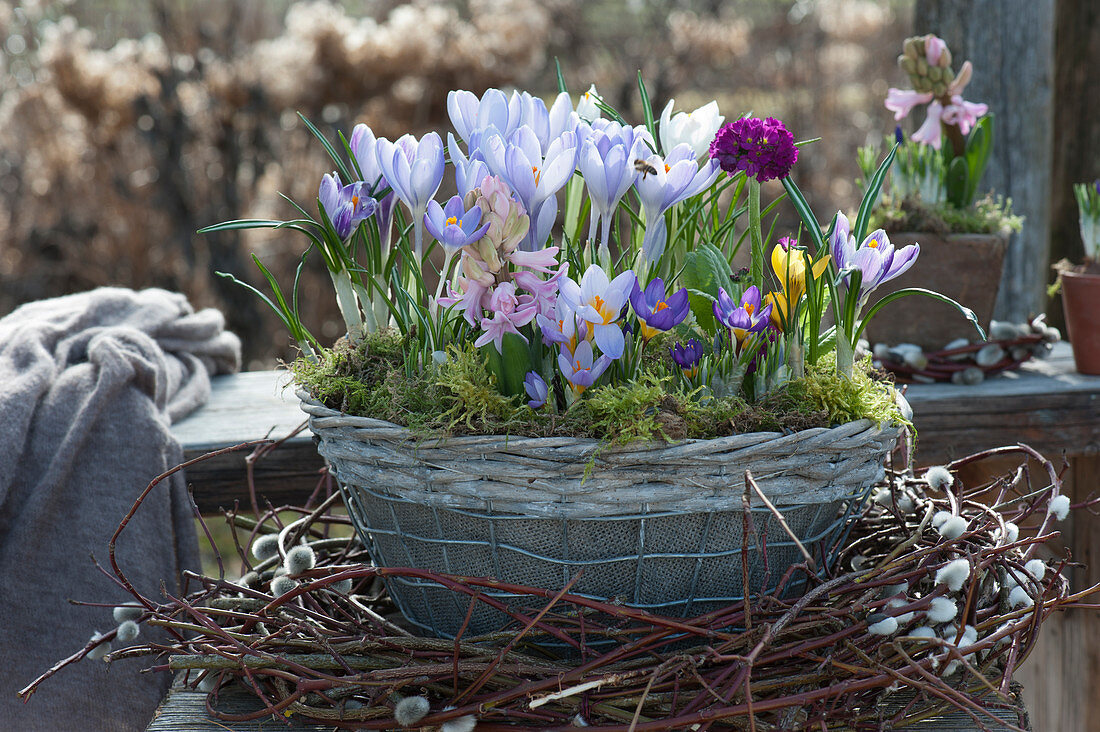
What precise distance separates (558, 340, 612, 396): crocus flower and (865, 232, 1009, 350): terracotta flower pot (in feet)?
2.75

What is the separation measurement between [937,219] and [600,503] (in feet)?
3.08

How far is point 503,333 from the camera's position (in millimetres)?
688

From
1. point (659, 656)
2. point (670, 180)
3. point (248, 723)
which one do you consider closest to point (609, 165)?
point (670, 180)

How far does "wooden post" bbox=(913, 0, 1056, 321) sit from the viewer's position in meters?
→ 1.85

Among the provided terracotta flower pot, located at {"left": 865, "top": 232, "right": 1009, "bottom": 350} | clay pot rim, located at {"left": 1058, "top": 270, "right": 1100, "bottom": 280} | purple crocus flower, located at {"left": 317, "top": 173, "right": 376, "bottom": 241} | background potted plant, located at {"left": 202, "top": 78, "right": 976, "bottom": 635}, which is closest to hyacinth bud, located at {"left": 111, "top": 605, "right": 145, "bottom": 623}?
background potted plant, located at {"left": 202, "top": 78, "right": 976, "bottom": 635}

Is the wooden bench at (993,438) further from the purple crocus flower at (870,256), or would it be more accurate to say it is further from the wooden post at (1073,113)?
the wooden post at (1073,113)

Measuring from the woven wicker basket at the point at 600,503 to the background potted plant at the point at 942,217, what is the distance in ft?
2.38

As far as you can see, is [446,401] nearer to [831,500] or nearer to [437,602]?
[437,602]

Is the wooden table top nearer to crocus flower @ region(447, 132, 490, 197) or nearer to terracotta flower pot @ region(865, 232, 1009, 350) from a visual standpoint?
terracotta flower pot @ region(865, 232, 1009, 350)

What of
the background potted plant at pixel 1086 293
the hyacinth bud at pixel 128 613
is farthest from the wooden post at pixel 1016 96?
the hyacinth bud at pixel 128 613

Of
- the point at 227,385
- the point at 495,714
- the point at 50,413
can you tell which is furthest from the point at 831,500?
the point at 227,385

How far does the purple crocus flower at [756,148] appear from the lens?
2.19 ft

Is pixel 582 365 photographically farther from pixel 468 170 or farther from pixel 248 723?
pixel 248 723

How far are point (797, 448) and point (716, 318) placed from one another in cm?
13
